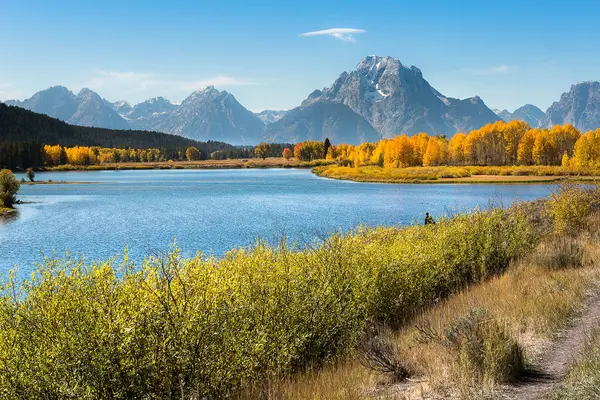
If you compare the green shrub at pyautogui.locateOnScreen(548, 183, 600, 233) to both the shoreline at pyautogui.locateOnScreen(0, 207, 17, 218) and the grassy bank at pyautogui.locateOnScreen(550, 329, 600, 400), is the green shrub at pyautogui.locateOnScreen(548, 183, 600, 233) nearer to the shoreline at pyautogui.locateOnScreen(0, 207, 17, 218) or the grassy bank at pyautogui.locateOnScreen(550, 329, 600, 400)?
the grassy bank at pyautogui.locateOnScreen(550, 329, 600, 400)

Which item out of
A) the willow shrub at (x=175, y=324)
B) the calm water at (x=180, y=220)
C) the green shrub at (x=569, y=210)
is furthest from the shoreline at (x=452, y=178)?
the willow shrub at (x=175, y=324)

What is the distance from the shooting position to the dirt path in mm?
9594

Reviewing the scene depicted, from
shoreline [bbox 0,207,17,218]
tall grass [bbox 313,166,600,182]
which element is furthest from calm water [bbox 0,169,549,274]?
tall grass [bbox 313,166,600,182]

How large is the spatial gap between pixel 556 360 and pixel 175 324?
8.07 m

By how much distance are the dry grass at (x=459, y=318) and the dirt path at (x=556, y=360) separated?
247 millimetres

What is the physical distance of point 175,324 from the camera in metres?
9.71

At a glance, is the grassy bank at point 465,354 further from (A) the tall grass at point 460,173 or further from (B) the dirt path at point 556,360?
(A) the tall grass at point 460,173

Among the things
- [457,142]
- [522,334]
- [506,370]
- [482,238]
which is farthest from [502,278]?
[457,142]

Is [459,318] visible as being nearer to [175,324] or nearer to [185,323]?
[185,323]

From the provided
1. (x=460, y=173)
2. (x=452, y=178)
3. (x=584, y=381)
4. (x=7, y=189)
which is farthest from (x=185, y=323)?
(x=460, y=173)

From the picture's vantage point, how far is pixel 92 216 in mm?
63125

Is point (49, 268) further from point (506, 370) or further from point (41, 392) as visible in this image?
point (506, 370)

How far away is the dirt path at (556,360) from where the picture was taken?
959cm

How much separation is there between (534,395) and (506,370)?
3.09 feet
